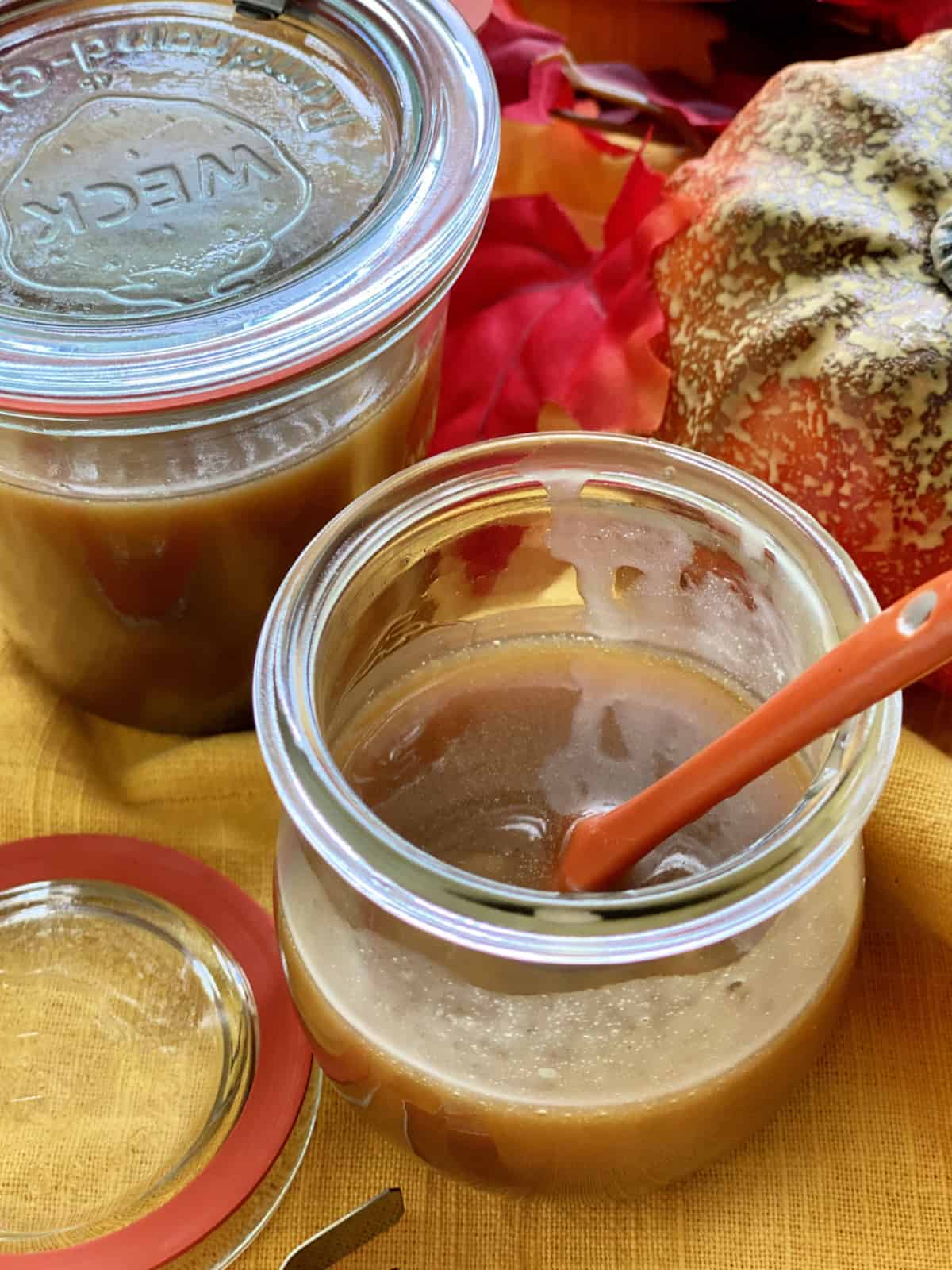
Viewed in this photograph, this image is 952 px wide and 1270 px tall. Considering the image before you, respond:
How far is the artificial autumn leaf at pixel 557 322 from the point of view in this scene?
0.86 metres

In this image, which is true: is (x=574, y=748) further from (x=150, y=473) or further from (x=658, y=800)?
(x=150, y=473)

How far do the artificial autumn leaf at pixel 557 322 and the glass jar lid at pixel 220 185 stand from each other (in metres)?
0.18

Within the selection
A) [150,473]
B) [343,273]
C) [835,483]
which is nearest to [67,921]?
[150,473]

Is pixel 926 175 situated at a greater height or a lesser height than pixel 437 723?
greater

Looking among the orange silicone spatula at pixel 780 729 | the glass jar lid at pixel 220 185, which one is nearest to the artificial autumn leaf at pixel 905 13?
the glass jar lid at pixel 220 185

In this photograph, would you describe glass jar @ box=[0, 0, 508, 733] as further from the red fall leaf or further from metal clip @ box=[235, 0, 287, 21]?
the red fall leaf

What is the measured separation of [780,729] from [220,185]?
0.40 m

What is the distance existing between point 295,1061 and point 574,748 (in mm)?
208

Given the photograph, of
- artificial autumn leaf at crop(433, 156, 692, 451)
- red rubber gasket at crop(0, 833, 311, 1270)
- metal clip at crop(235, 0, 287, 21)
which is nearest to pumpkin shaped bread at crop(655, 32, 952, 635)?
artificial autumn leaf at crop(433, 156, 692, 451)


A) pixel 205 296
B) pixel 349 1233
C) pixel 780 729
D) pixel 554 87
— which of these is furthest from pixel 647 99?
pixel 349 1233

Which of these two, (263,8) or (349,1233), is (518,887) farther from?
(263,8)

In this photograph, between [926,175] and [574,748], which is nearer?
[574,748]

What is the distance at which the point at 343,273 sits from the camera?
0.65 meters

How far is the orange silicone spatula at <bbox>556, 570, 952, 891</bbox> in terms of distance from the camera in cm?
46
